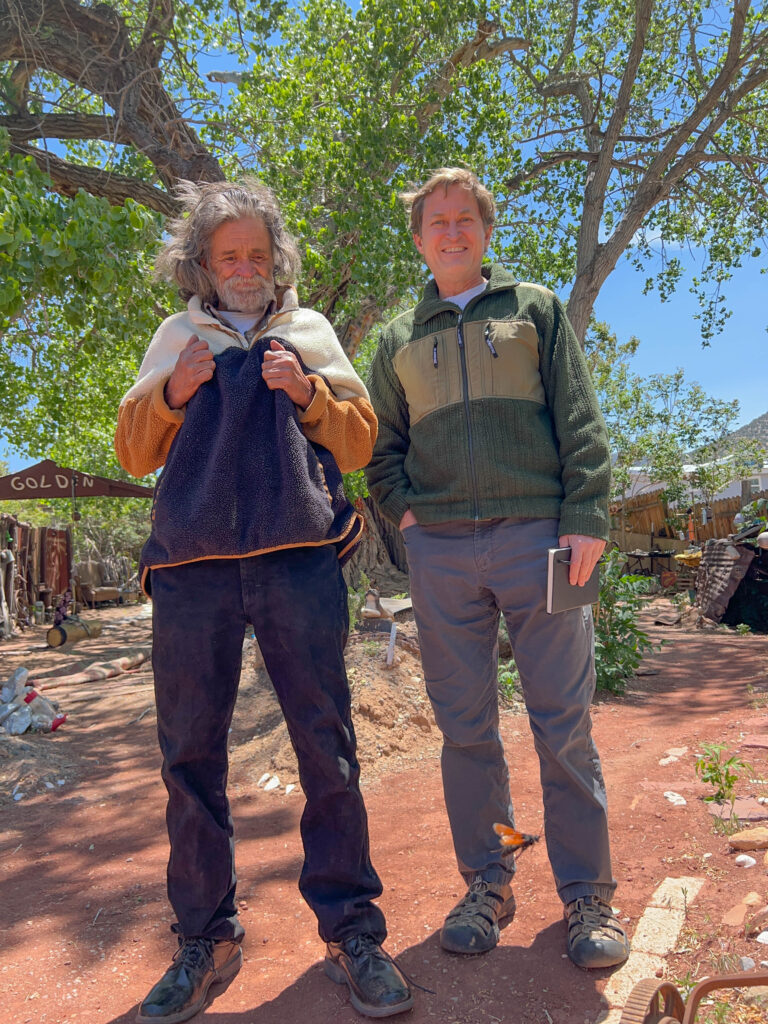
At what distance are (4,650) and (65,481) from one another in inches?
108

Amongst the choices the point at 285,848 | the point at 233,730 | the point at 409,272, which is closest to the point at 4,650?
the point at 233,730

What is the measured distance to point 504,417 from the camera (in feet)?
7.48

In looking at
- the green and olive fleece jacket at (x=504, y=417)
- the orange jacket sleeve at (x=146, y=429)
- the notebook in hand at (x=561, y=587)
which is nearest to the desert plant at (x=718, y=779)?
the notebook in hand at (x=561, y=587)

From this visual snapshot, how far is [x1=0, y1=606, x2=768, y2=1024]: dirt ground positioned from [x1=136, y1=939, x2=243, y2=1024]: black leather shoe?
0.19ft

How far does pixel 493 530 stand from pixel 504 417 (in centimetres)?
34

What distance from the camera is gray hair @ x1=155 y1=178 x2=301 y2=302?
2.21m

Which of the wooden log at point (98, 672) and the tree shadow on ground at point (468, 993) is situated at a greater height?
the tree shadow on ground at point (468, 993)

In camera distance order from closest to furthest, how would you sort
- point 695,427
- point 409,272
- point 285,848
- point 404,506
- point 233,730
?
point 404,506
point 285,848
point 233,730
point 409,272
point 695,427

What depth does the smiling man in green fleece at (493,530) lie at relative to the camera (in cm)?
215

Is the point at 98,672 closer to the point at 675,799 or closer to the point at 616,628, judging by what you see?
the point at 616,628

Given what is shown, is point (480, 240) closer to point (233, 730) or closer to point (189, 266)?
point (189, 266)

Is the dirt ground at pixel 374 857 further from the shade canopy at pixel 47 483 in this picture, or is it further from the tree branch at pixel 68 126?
the tree branch at pixel 68 126

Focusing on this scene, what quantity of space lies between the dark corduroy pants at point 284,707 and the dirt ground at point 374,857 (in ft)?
0.83

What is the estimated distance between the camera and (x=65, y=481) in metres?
10.7
